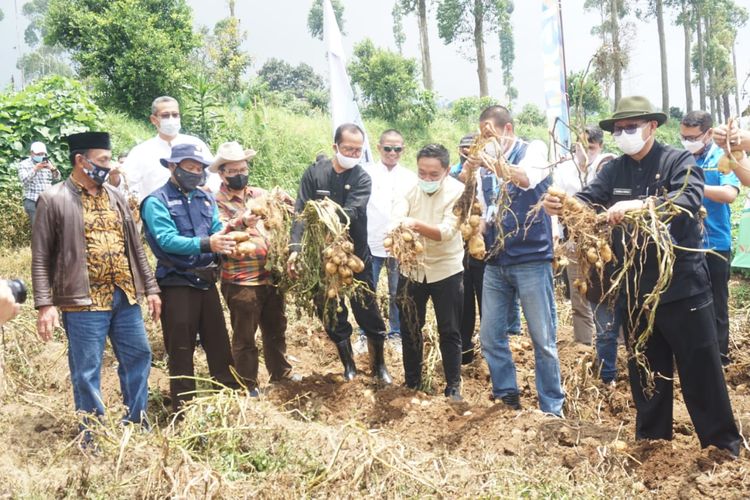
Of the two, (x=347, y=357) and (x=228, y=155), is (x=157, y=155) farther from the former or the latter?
(x=347, y=357)

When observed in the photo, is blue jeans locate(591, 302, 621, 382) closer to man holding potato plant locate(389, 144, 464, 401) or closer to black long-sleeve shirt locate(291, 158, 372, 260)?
man holding potato plant locate(389, 144, 464, 401)

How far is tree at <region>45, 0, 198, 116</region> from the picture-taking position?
16.0 meters

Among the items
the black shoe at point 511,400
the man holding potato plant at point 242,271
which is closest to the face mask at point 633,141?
the black shoe at point 511,400

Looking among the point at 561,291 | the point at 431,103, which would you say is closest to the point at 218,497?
the point at 561,291

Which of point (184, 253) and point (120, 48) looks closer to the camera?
point (184, 253)

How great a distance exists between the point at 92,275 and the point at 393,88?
67.9 feet

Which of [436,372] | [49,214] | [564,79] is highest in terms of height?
[564,79]

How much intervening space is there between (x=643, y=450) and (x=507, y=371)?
1.07m

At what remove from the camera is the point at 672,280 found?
3090 millimetres

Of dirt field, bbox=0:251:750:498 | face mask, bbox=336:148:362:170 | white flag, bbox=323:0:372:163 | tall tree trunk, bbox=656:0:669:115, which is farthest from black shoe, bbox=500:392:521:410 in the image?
tall tree trunk, bbox=656:0:669:115

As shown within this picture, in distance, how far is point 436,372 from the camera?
5.13 meters

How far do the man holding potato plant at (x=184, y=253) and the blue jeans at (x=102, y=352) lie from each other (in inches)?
9.1

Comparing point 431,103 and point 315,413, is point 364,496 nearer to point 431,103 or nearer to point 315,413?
point 315,413

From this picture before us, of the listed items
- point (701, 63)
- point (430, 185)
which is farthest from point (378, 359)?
point (701, 63)
